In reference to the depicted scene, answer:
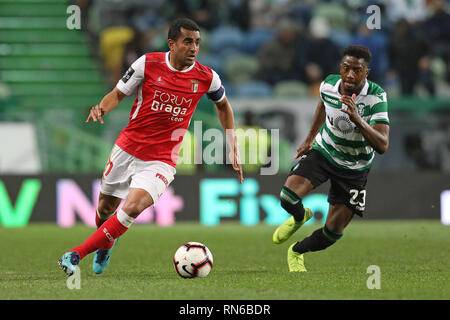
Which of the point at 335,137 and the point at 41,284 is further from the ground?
the point at 335,137

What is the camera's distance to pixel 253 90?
58.1 feet

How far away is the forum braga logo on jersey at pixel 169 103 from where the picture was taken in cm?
767

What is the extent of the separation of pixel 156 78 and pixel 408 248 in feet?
15.0

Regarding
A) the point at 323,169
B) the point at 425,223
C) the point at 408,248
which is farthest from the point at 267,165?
the point at 323,169

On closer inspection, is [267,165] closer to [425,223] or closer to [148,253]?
[425,223]

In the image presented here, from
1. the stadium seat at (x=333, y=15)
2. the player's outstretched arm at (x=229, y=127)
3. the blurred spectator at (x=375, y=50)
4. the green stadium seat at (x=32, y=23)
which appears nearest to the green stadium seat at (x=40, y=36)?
the green stadium seat at (x=32, y=23)

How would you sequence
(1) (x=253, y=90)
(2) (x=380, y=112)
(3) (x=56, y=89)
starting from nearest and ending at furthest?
(2) (x=380, y=112)
(1) (x=253, y=90)
(3) (x=56, y=89)

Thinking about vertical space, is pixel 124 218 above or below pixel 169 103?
below

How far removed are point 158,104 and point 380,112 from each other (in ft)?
6.45

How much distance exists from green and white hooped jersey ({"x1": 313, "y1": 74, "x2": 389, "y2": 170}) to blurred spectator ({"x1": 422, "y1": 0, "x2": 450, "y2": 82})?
1109 centimetres

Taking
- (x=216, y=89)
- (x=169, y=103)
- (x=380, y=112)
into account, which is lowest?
Result: (x=380, y=112)

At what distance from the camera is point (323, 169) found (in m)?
8.08

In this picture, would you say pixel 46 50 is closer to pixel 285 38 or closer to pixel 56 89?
pixel 56 89

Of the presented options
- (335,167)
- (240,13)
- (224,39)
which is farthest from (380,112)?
(240,13)
